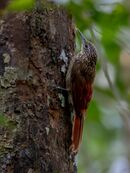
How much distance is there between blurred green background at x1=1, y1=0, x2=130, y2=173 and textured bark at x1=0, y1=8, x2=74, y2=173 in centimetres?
20

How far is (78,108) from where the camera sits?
3.29 metres

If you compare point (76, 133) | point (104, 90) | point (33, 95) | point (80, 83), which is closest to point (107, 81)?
point (80, 83)

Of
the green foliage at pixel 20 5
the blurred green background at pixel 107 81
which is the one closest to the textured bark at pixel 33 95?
the blurred green background at pixel 107 81

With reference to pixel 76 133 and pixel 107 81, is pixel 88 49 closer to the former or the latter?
pixel 107 81

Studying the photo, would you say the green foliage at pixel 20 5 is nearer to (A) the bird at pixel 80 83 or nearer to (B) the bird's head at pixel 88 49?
(A) the bird at pixel 80 83

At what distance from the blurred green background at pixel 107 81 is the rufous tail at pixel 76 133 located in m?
0.50

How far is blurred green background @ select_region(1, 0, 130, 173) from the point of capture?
3.05 metres

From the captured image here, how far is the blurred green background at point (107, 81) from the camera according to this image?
3.05 metres

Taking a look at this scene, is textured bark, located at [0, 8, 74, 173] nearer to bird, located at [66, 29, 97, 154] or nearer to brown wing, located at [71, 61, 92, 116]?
bird, located at [66, 29, 97, 154]

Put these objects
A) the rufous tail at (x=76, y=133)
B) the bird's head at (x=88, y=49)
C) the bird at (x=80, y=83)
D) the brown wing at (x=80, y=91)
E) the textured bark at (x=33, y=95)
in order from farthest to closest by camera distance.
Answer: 1. the bird's head at (x=88, y=49)
2. the brown wing at (x=80, y=91)
3. the bird at (x=80, y=83)
4. the rufous tail at (x=76, y=133)
5. the textured bark at (x=33, y=95)

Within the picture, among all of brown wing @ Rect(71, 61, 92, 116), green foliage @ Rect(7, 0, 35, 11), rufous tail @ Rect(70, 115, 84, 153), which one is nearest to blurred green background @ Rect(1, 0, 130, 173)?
green foliage @ Rect(7, 0, 35, 11)

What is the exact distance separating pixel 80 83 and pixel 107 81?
57 cm

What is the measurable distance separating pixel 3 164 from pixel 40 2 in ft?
2.52

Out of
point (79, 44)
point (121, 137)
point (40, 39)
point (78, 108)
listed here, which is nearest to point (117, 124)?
point (121, 137)
